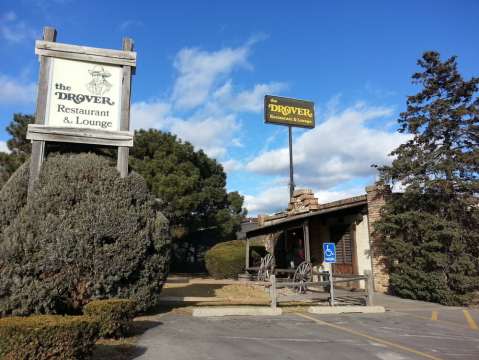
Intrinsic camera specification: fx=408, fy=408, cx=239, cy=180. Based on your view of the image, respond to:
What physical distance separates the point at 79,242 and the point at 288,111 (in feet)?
75.0

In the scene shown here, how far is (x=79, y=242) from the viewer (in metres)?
7.58

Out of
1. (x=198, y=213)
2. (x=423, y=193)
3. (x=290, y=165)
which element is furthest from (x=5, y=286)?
(x=290, y=165)

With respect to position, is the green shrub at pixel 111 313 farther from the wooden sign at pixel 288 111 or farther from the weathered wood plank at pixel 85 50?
the wooden sign at pixel 288 111

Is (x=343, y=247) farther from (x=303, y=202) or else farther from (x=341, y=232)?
(x=303, y=202)

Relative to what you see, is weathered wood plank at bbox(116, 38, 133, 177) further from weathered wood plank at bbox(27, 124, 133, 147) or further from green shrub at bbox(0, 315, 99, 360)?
green shrub at bbox(0, 315, 99, 360)

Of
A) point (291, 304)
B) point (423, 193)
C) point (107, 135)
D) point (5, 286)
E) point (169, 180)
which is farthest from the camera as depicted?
point (169, 180)

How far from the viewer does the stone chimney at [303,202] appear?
19.6 metres

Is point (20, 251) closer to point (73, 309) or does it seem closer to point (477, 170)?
point (73, 309)

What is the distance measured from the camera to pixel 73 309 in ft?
25.2

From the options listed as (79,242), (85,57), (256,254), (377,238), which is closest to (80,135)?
(85,57)

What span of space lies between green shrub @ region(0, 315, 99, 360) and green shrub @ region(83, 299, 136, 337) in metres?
1.38

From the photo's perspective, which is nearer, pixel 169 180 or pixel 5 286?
pixel 5 286

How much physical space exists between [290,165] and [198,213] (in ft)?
22.4

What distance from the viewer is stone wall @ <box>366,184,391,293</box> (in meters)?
14.7
